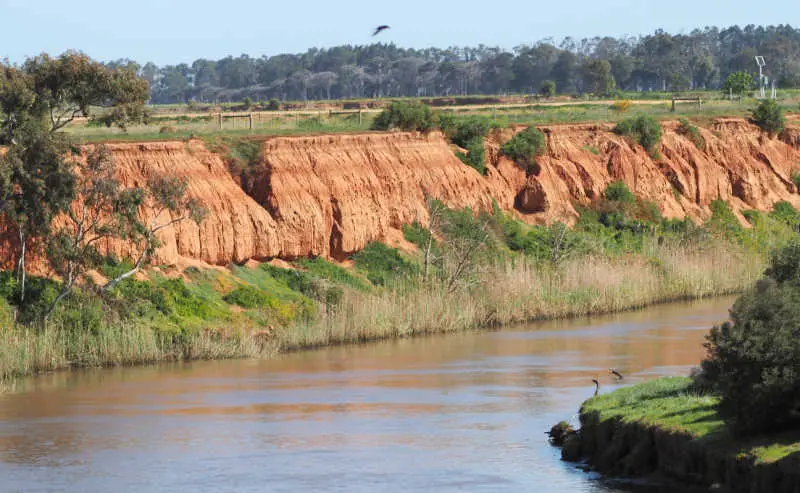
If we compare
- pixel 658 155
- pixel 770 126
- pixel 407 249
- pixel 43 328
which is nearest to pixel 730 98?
pixel 770 126

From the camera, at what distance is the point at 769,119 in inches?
2943

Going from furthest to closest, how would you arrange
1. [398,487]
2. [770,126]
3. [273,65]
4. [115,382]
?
[273,65]
[770,126]
[115,382]
[398,487]

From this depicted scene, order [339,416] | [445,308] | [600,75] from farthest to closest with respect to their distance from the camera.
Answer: [600,75] → [445,308] → [339,416]

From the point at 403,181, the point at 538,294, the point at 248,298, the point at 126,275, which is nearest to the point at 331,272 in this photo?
the point at 248,298

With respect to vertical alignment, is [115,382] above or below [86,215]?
below

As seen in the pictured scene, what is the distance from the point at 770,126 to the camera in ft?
245

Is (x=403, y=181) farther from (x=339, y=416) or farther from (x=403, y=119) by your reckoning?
(x=339, y=416)

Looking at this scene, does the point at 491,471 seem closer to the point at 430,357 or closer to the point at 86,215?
the point at 430,357

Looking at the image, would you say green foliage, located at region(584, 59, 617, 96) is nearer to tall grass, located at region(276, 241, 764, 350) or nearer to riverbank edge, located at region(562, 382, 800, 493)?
tall grass, located at region(276, 241, 764, 350)

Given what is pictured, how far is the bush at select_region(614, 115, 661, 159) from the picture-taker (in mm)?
68312

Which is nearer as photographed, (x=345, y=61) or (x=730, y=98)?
(x=730, y=98)

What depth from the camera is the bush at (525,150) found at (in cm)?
6297

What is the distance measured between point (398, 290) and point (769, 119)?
1349 inches

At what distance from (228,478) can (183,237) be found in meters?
20.8
